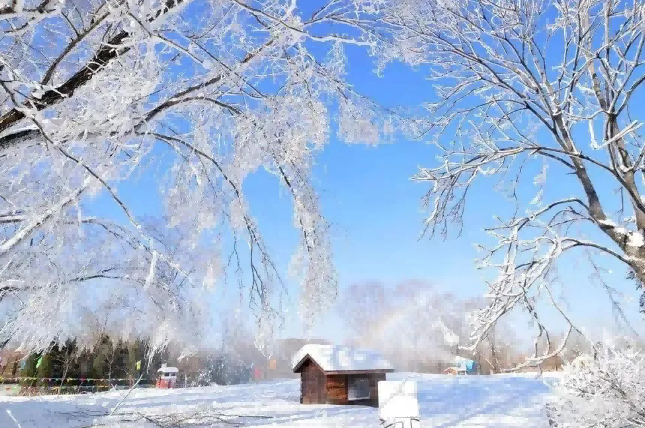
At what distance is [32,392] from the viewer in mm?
24234

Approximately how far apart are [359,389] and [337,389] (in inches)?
34.0

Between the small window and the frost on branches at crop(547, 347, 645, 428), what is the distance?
8691mm

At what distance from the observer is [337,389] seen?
15.3m

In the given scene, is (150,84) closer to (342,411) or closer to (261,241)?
(261,241)

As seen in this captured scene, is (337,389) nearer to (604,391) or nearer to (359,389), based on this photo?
(359,389)

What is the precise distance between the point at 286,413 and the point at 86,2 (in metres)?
10.3

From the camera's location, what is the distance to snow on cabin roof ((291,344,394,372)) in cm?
1543

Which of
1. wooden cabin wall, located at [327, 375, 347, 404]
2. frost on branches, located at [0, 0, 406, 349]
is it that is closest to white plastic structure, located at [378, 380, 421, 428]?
frost on branches, located at [0, 0, 406, 349]

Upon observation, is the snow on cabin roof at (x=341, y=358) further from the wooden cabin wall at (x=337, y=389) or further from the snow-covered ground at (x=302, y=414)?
the snow-covered ground at (x=302, y=414)

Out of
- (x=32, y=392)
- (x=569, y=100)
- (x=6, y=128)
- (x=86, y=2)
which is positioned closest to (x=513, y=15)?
(x=569, y=100)

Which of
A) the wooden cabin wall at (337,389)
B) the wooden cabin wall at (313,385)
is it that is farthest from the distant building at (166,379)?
the wooden cabin wall at (337,389)

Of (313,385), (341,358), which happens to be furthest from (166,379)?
(341,358)

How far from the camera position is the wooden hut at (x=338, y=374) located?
1529 centimetres

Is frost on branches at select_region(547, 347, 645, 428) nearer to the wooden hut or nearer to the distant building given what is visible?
the wooden hut
